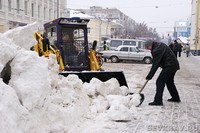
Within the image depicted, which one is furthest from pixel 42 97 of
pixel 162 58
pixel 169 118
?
pixel 162 58

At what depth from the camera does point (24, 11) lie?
35.4 metres

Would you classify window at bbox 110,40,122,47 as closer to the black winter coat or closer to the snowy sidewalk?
the snowy sidewalk

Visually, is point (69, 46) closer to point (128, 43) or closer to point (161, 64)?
point (161, 64)

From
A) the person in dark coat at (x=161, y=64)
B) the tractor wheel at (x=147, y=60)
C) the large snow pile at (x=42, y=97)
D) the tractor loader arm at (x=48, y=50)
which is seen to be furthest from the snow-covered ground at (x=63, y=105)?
the tractor wheel at (x=147, y=60)

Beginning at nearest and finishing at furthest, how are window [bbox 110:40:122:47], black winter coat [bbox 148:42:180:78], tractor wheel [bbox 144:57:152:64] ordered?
1. black winter coat [bbox 148:42:180:78]
2. tractor wheel [bbox 144:57:152:64]
3. window [bbox 110:40:122:47]

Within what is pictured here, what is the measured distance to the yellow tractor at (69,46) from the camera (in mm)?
9930

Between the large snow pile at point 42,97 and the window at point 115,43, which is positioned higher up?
the window at point 115,43

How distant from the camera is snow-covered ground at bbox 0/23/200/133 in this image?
171 inches

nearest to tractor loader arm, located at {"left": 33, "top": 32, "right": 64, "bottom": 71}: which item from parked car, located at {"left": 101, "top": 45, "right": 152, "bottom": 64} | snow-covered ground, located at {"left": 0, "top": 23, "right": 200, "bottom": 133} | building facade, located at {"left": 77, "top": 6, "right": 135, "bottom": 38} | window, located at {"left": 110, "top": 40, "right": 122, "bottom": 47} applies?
snow-covered ground, located at {"left": 0, "top": 23, "right": 200, "bottom": 133}

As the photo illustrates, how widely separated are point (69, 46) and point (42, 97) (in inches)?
219

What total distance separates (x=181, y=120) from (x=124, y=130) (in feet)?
4.54

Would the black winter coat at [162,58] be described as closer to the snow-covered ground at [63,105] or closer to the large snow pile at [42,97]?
the snow-covered ground at [63,105]

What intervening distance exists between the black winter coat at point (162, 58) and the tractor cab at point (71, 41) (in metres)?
3.37

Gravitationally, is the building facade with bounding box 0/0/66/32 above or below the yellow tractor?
above
